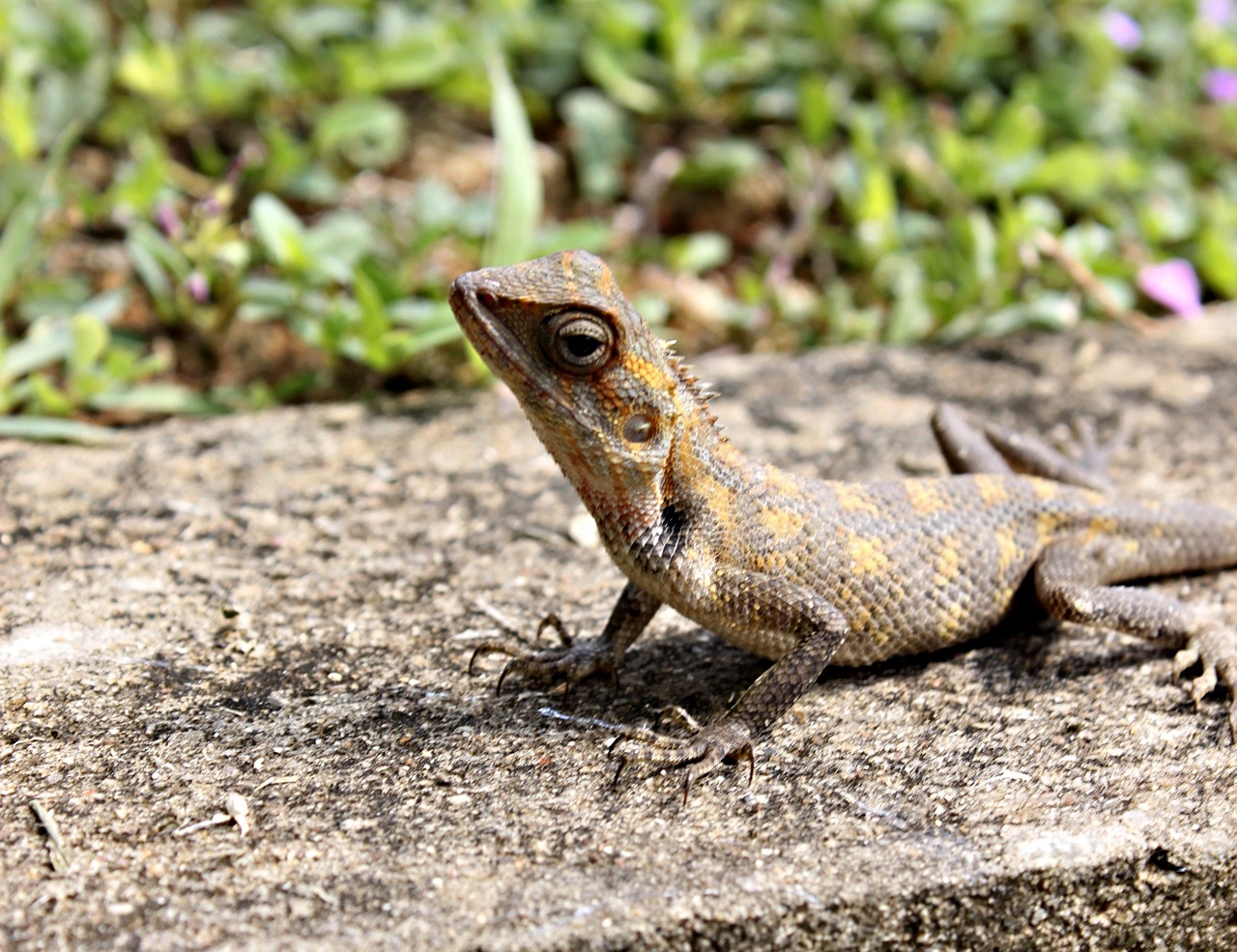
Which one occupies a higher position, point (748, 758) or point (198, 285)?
point (198, 285)

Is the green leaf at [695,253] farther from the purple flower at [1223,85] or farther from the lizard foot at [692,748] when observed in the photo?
the lizard foot at [692,748]

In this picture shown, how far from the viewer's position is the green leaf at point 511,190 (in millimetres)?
6062

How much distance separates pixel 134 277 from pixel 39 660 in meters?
3.34

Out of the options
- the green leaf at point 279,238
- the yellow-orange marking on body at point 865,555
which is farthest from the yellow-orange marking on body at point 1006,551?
the green leaf at point 279,238

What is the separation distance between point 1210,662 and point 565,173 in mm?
5214

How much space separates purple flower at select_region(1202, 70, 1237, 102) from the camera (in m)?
7.86

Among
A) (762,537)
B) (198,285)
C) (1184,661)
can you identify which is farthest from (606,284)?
(198,285)

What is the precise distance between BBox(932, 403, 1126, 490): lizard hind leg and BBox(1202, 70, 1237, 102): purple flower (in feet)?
13.0

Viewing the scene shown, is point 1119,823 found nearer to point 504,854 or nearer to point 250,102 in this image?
point 504,854

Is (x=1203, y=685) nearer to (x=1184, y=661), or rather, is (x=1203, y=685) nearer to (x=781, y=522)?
(x=1184, y=661)

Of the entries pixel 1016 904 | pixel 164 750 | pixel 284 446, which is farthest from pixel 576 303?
pixel 284 446

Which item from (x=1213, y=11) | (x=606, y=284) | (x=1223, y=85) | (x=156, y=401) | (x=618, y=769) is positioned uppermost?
(x=1213, y=11)

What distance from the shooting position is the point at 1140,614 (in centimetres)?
418

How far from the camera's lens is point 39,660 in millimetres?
3957
